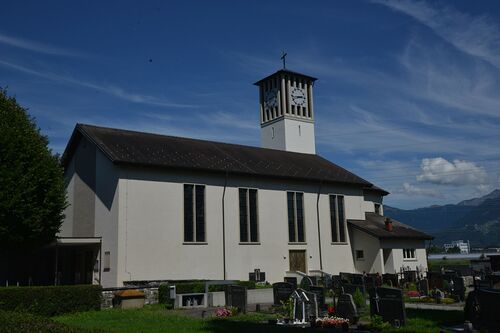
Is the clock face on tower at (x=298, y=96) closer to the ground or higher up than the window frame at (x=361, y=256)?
higher up

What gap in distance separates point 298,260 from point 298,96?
22212 millimetres

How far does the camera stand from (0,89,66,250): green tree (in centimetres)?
2536

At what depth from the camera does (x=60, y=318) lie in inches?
772

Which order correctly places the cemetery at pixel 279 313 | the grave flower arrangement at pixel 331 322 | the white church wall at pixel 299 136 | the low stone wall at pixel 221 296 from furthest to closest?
the white church wall at pixel 299 136 → the low stone wall at pixel 221 296 → the grave flower arrangement at pixel 331 322 → the cemetery at pixel 279 313

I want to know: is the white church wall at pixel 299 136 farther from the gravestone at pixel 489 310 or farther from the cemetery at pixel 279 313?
the gravestone at pixel 489 310

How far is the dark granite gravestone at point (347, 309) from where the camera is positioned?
1673cm

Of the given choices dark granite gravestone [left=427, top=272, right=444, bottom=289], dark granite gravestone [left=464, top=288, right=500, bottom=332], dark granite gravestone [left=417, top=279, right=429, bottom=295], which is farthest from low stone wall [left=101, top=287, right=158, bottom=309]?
dark granite gravestone [left=464, top=288, right=500, bottom=332]

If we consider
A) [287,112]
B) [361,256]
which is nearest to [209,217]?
[361,256]

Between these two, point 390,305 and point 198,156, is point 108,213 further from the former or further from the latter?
point 390,305

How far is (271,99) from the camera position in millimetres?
54125

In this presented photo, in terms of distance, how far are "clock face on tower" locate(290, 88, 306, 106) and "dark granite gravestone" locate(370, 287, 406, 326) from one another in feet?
125

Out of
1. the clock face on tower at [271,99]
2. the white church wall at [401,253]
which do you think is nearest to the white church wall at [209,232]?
the white church wall at [401,253]

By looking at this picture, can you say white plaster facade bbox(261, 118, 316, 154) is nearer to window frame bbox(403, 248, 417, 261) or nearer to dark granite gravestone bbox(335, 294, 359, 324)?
window frame bbox(403, 248, 417, 261)

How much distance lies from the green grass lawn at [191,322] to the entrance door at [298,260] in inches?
673
